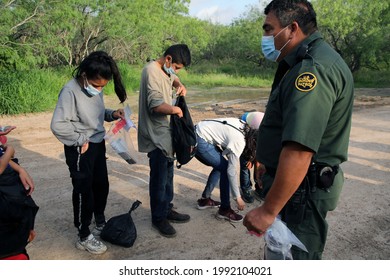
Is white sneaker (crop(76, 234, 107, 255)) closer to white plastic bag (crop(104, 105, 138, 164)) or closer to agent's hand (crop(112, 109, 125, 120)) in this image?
white plastic bag (crop(104, 105, 138, 164))

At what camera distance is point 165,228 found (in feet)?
11.8

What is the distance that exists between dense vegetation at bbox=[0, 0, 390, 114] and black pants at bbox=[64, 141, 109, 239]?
7548mm

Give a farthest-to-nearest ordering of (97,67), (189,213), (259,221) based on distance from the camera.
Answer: (189,213), (97,67), (259,221)

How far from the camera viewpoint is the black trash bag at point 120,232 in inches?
130

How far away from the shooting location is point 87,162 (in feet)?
10.2

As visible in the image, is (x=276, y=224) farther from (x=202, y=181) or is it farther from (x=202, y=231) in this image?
(x=202, y=181)

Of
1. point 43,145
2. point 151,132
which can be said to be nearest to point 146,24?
point 43,145

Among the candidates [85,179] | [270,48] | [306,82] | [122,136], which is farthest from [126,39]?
[306,82]

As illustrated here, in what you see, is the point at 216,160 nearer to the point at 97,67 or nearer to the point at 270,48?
the point at 97,67

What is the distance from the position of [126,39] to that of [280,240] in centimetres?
1976

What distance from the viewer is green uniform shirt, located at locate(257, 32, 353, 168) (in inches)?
62.0

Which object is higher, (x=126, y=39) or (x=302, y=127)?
(x=126, y=39)

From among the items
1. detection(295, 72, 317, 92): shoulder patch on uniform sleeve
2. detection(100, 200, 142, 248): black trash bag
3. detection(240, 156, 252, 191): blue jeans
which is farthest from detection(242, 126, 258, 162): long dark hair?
detection(295, 72, 317, 92): shoulder patch on uniform sleeve

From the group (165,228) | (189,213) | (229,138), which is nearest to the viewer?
(165,228)
